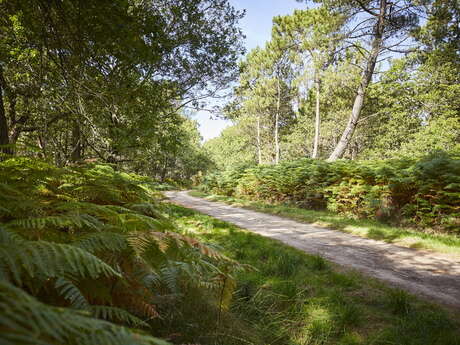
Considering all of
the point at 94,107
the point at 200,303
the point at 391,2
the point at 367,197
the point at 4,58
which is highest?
the point at 391,2

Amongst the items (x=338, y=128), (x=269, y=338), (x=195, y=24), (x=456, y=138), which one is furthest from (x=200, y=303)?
(x=338, y=128)

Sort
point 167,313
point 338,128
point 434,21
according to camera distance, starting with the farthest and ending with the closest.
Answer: point 338,128 < point 434,21 < point 167,313

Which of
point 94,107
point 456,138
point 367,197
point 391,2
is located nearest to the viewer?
point 94,107

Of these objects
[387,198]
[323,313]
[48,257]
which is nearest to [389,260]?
[323,313]

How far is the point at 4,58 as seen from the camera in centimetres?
549

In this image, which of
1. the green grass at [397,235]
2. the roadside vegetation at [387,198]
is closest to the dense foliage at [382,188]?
the roadside vegetation at [387,198]

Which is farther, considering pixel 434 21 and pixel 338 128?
pixel 338 128

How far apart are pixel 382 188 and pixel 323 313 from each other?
6.88 metres

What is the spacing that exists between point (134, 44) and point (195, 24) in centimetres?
651

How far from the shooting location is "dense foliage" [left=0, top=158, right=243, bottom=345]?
0.61 m

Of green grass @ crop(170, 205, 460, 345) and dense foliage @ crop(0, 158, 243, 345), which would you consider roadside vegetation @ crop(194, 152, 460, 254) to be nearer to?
green grass @ crop(170, 205, 460, 345)

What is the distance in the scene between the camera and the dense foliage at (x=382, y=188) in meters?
6.47

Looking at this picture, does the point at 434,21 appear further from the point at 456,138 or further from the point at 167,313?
the point at 167,313

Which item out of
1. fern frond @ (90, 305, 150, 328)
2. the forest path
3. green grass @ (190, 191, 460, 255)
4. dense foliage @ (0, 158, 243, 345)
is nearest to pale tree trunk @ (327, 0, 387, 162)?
green grass @ (190, 191, 460, 255)
